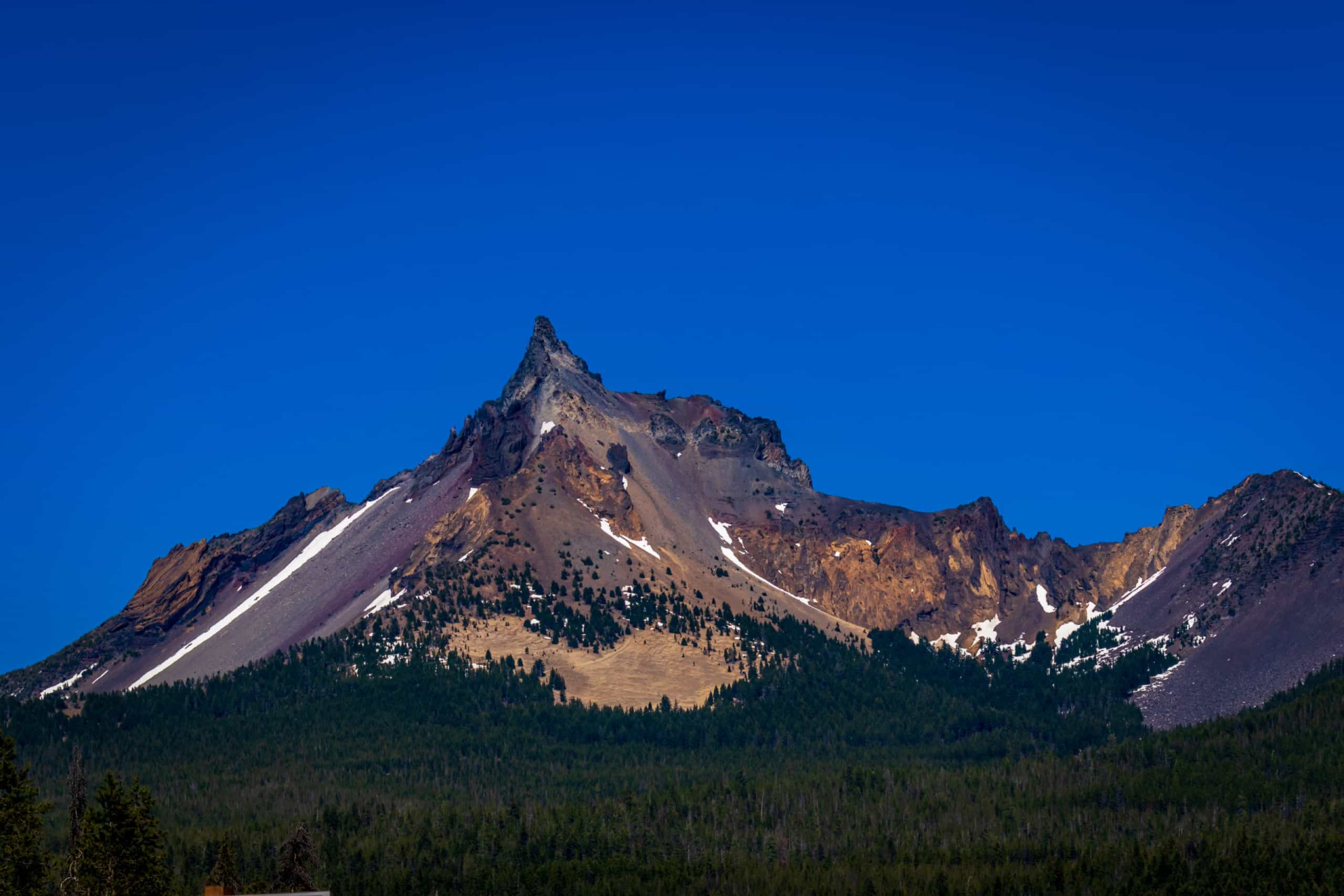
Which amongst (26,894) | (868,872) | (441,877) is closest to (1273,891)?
(868,872)

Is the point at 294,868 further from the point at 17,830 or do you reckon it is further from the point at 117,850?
the point at 17,830

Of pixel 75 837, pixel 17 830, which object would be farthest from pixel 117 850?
pixel 75 837

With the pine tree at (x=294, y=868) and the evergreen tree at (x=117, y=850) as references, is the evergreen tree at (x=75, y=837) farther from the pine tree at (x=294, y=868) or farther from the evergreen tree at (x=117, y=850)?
the pine tree at (x=294, y=868)

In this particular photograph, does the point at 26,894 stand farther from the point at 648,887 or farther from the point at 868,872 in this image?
the point at 868,872

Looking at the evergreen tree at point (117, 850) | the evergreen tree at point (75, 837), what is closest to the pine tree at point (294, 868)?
the evergreen tree at point (75, 837)

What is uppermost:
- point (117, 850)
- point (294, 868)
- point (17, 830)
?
point (17, 830)

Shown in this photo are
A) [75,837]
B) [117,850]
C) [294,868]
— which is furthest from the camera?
[294,868]

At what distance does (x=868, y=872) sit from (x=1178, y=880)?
3734 centimetres

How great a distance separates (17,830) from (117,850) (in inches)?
356

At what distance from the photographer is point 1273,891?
188875 mm

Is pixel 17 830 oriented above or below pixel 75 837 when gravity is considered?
below

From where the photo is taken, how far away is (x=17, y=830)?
3588 inches

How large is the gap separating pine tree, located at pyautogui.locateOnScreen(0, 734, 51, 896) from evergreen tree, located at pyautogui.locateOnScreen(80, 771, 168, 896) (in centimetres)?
526

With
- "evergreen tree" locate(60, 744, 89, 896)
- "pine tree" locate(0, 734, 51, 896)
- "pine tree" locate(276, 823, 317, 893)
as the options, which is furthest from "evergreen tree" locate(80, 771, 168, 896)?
"pine tree" locate(276, 823, 317, 893)
